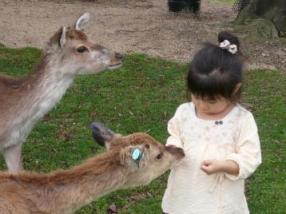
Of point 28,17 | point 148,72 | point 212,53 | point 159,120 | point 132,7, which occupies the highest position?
point 212,53

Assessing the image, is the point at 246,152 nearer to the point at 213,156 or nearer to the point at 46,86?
the point at 213,156

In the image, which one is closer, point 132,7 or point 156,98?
point 156,98

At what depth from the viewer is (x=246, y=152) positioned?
145 inches

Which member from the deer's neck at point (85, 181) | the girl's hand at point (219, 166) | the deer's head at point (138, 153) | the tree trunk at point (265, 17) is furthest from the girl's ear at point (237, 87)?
the tree trunk at point (265, 17)

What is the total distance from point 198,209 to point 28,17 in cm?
1061

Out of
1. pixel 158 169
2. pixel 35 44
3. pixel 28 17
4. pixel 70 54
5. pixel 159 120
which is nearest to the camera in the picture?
pixel 158 169

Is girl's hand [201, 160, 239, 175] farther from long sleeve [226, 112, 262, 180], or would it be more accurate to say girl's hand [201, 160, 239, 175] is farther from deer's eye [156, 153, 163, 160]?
deer's eye [156, 153, 163, 160]

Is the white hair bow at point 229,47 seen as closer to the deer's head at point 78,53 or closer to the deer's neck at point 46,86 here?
the deer's neck at point 46,86

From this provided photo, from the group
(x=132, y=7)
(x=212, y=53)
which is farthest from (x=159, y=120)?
(x=132, y=7)

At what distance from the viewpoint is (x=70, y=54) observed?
247 inches

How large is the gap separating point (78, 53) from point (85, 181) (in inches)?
98.8

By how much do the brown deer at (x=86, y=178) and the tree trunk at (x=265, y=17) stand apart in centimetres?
826

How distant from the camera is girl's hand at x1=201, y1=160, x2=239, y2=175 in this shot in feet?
11.8

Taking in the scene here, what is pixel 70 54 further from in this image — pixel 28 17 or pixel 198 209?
pixel 28 17
